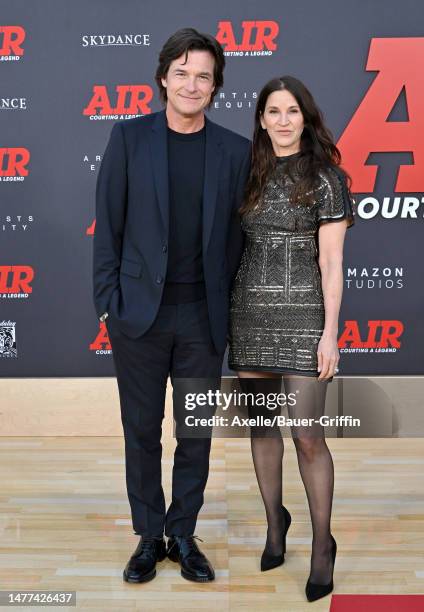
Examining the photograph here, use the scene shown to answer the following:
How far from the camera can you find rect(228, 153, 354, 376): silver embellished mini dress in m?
2.03

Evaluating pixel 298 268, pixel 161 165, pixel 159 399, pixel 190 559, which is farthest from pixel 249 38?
pixel 190 559

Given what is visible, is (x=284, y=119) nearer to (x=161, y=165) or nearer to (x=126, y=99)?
(x=161, y=165)

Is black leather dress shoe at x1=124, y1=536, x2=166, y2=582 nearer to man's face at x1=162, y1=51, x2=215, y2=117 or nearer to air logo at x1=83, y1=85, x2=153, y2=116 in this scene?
man's face at x1=162, y1=51, x2=215, y2=117

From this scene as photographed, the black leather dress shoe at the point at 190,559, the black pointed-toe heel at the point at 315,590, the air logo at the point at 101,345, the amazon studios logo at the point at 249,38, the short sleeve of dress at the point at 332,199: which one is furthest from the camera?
the air logo at the point at 101,345

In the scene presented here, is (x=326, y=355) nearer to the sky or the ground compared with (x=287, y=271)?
nearer to the ground

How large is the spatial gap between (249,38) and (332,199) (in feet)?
5.69

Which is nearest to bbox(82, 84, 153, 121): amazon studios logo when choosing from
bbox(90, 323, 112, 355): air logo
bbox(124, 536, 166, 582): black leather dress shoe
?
bbox(90, 323, 112, 355): air logo

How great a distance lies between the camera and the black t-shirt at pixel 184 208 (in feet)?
6.93

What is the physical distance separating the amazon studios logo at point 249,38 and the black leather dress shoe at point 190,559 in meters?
2.22

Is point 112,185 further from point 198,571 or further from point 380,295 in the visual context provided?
point 380,295

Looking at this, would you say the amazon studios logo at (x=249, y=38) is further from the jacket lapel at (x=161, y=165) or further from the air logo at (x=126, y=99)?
the jacket lapel at (x=161, y=165)

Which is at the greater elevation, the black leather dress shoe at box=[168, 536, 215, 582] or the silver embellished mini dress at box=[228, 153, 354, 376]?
the silver embellished mini dress at box=[228, 153, 354, 376]

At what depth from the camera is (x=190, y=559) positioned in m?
2.29

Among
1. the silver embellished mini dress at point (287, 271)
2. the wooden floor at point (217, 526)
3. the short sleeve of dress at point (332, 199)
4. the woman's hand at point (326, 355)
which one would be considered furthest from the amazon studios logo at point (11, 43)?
the woman's hand at point (326, 355)
